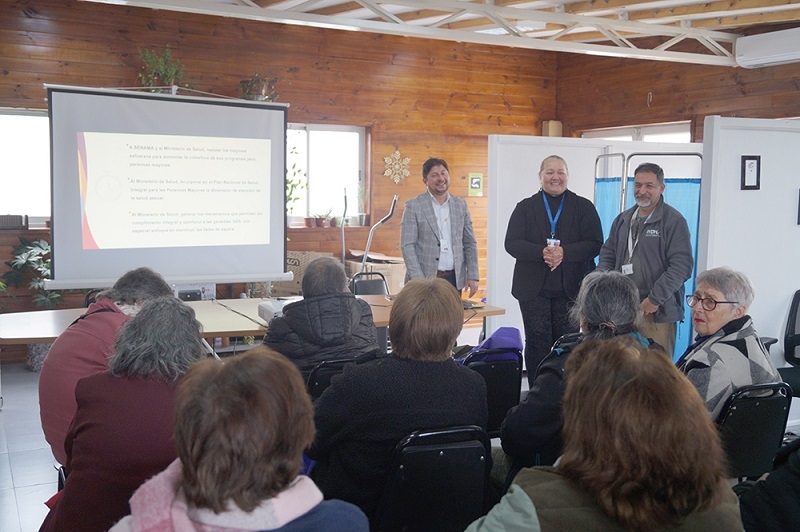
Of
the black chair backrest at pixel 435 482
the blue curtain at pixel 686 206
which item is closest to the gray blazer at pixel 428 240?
the blue curtain at pixel 686 206

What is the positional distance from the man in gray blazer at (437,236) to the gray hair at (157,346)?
3.08 metres

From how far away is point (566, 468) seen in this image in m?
1.24

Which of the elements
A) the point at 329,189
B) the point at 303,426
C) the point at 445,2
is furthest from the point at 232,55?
the point at 303,426

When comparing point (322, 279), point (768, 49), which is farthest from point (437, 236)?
point (768, 49)

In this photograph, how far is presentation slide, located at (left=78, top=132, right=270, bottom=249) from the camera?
4812 mm

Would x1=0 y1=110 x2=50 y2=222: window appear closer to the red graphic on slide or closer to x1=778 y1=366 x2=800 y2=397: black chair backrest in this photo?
the red graphic on slide

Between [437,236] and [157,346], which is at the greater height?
[437,236]

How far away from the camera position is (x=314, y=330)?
2.81 meters

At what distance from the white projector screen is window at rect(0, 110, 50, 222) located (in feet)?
6.16

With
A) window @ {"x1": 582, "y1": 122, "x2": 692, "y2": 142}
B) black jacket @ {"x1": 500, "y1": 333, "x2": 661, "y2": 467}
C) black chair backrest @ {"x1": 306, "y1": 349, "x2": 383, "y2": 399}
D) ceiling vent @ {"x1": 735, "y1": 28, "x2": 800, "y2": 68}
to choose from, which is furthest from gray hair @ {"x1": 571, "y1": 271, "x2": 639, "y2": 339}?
window @ {"x1": 582, "y1": 122, "x2": 692, "y2": 142}

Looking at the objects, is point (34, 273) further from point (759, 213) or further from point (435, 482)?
point (759, 213)

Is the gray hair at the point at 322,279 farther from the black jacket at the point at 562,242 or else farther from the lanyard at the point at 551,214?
the lanyard at the point at 551,214

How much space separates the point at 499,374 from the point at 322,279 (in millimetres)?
821

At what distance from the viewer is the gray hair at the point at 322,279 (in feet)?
9.59
